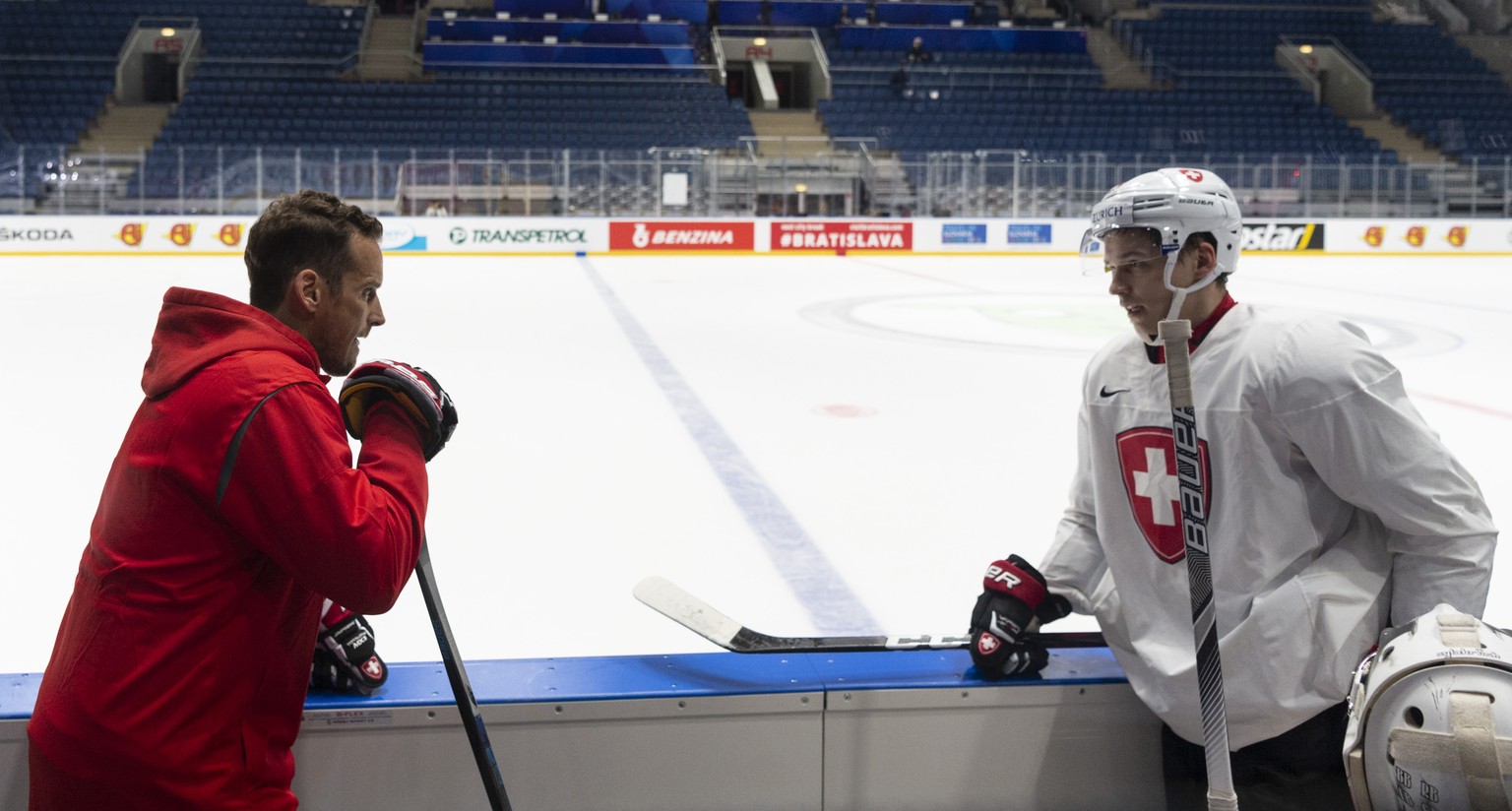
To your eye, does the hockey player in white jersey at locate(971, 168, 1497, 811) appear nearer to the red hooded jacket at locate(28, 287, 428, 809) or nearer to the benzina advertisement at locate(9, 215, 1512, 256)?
the red hooded jacket at locate(28, 287, 428, 809)

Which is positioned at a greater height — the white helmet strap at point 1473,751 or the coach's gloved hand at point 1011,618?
the white helmet strap at point 1473,751

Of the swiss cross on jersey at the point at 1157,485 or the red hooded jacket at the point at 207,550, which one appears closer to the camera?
the red hooded jacket at the point at 207,550

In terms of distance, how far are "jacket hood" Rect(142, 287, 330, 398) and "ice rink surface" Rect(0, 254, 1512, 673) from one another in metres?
1.45

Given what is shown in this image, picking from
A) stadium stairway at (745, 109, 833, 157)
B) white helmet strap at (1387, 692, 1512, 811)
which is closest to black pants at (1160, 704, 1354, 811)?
white helmet strap at (1387, 692, 1512, 811)

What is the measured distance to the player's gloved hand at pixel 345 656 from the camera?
2004 mm

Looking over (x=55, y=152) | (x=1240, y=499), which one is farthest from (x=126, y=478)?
(x=55, y=152)

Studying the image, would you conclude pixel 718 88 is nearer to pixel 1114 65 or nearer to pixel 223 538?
pixel 1114 65

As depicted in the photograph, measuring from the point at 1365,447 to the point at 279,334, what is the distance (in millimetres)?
1359

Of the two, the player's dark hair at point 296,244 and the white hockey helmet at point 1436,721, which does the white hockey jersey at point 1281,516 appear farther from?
the player's dark hair at point 296,244

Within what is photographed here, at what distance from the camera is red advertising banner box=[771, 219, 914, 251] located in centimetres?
1856

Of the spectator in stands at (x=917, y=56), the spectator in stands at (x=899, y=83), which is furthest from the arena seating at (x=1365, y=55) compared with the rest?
the spectator in stands at (x=899, y=83)

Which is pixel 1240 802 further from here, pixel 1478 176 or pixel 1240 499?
pixel 1478 176

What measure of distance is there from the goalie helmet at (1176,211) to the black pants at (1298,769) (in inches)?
25.3

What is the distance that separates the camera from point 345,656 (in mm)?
1992
